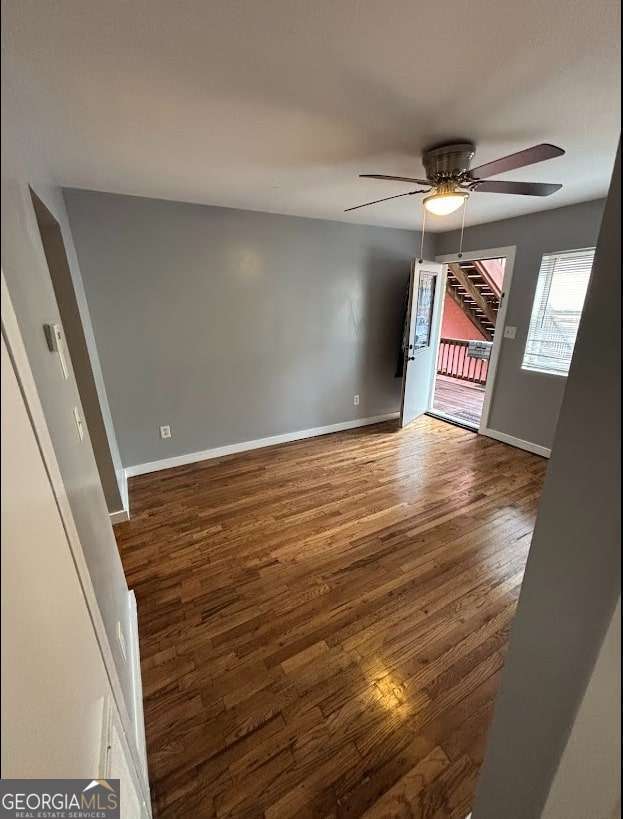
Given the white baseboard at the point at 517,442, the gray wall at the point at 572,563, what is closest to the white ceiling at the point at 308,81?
the gray wall at the point at 572,563

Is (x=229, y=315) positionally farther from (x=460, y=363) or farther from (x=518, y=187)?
(x=460, y=363)

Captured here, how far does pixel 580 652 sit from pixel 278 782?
1.14 meters

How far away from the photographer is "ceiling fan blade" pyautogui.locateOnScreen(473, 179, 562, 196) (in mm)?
1765

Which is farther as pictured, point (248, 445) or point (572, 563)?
point (248, 445)

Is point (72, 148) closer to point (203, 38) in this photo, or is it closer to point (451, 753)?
point (203, 38)

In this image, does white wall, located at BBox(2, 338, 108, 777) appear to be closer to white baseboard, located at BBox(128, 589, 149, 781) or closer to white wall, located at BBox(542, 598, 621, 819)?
white baseboard, located at BBox(128, 589, 149, 781)

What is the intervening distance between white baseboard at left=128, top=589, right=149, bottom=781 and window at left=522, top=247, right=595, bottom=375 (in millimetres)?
3861

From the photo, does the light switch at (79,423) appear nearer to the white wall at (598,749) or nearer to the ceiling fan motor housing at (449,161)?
the white wall at (598,749)

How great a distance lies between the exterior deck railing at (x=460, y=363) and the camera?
6.15m

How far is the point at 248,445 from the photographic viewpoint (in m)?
3.52

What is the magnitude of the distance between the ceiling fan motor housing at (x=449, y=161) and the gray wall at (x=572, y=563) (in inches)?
61.4

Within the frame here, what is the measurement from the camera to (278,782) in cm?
109

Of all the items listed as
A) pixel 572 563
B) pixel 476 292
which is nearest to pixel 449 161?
pixel 572 563

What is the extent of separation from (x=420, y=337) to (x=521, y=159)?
2539 millimetres
